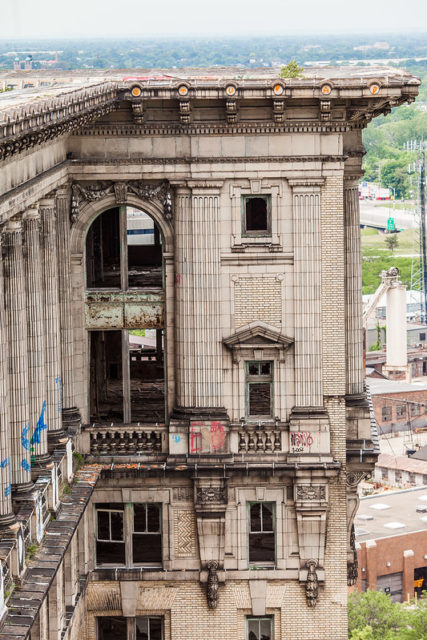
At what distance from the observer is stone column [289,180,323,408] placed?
44.8 meters

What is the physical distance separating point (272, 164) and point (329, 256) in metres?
2.94

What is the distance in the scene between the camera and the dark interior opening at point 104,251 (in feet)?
151

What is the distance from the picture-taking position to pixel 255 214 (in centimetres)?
4509

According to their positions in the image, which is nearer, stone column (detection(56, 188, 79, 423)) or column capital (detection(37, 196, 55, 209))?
column capital (detection(37, 196, 55, 209))

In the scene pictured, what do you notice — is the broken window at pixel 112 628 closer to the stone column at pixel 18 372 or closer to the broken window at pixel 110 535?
the broken window at pixel 110 535

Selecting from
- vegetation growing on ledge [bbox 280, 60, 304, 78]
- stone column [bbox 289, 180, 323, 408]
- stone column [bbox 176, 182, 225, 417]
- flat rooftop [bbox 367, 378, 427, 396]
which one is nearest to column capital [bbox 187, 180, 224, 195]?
stone column [bbox 176, 182, 225, 417]

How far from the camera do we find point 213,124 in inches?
1748

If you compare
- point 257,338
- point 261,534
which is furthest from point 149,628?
point 257,338

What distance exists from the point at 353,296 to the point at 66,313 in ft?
28.6

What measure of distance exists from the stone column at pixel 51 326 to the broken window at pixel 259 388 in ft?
18.0

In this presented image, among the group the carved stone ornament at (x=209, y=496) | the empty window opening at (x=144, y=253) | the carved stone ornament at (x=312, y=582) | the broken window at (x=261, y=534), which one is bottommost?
the carved stone ornament at (x=312, y=582)

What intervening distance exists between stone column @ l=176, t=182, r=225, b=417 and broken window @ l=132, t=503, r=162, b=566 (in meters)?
3.12

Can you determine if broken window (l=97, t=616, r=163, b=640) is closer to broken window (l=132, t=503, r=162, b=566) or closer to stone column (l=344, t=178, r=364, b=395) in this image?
broken window (l=132, t=503, r=162, b=566)

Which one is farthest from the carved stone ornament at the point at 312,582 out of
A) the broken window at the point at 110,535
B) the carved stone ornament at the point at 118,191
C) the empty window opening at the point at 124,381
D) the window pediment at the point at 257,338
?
the carved stone ornament at the point at 118,191
